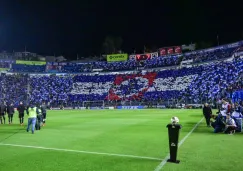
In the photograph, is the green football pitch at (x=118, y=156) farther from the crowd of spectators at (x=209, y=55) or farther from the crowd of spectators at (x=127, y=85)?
the crowd of spectators at (x=209, y=55)

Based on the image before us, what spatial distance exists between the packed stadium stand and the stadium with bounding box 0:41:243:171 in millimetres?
340

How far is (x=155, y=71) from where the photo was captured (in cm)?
9719

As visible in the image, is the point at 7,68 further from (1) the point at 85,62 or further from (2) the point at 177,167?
(2) the point at 177,167

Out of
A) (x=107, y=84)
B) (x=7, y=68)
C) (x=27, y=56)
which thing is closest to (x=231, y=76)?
(x=107, y=84)

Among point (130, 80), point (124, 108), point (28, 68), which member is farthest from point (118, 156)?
point (28, 68)

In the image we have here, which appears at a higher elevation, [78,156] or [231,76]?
[231,76]

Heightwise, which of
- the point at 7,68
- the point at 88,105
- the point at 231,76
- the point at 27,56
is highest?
the point at 27,56

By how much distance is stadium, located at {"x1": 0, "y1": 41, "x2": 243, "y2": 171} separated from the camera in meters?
10.4

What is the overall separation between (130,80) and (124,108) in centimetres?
2337

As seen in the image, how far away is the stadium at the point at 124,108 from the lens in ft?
34.0

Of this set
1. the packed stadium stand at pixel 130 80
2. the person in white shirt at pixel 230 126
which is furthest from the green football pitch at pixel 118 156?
the packed stadium stand at pixel 130 80

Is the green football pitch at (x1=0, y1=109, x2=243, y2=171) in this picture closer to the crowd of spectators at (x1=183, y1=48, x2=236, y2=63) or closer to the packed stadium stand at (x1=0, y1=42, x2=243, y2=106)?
the packed stadium stand at (x1=0, y1=42, x2=243, y2=106)

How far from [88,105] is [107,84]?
18576mm

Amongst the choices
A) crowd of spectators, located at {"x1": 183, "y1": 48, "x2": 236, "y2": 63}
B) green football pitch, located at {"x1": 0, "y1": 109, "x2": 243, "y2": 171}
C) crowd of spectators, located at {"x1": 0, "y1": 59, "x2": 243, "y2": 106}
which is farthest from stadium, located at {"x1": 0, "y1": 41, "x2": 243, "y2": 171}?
crowd of spectators, located at {"x1": 183, "y1": 48, "x2": 236, "y2": 63}
